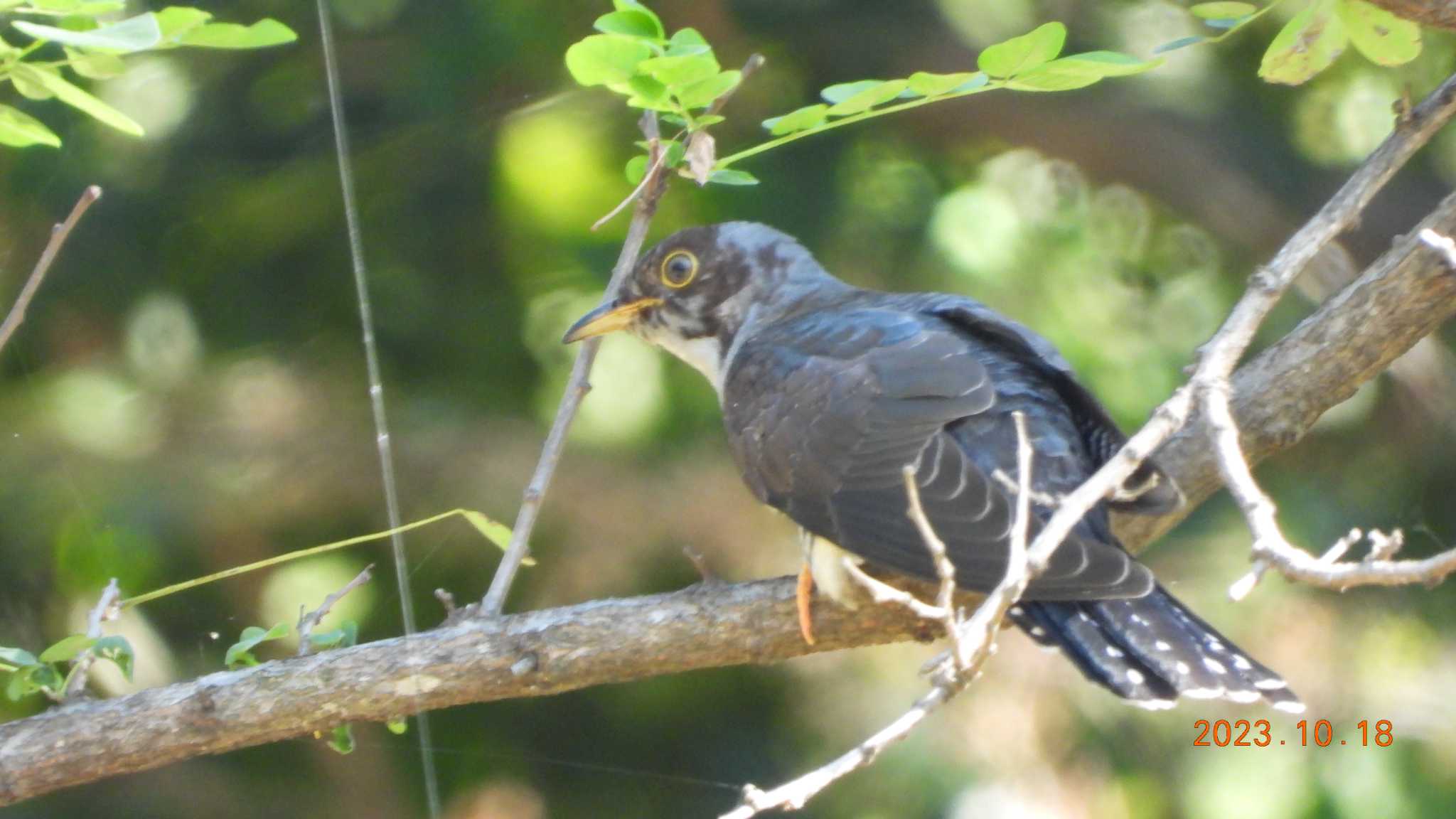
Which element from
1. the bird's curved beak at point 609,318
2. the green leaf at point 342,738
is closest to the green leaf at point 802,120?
the bird's curved beak at point 609,318

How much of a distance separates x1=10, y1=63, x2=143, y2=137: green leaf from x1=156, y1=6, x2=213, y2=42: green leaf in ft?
0.51

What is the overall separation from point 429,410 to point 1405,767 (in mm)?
2891

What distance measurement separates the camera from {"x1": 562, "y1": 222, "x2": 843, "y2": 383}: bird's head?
330 centimetres

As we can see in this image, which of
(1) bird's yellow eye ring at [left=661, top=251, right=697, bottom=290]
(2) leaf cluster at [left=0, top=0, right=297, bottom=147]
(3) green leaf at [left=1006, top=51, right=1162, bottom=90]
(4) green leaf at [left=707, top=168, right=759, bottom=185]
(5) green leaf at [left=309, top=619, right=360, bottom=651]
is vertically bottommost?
(5) green leaf at [left=309, top=619, right=360, bottom=651]

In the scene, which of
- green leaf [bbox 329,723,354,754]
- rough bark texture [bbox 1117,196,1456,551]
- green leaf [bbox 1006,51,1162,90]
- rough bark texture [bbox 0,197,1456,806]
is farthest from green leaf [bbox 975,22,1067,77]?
green leaf [bbox 329,723,354,754]

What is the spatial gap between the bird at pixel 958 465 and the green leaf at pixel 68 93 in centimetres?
121

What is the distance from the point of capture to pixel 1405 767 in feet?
A: 13.0

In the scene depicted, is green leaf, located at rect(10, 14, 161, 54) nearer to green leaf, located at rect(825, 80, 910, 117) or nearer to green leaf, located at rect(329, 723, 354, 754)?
green leaf, located at rect(825, 80, 910, 117)

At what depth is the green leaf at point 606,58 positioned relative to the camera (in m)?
1.96

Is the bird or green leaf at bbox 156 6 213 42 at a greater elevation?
green leaf at bbox 156 6 213 42

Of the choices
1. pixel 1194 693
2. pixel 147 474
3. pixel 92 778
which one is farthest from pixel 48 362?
pixel 1194 693

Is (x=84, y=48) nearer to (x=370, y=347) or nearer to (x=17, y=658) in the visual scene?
(x=17, y=658)

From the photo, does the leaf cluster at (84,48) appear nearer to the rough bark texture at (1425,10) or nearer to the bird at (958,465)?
the bird at (958,465)
